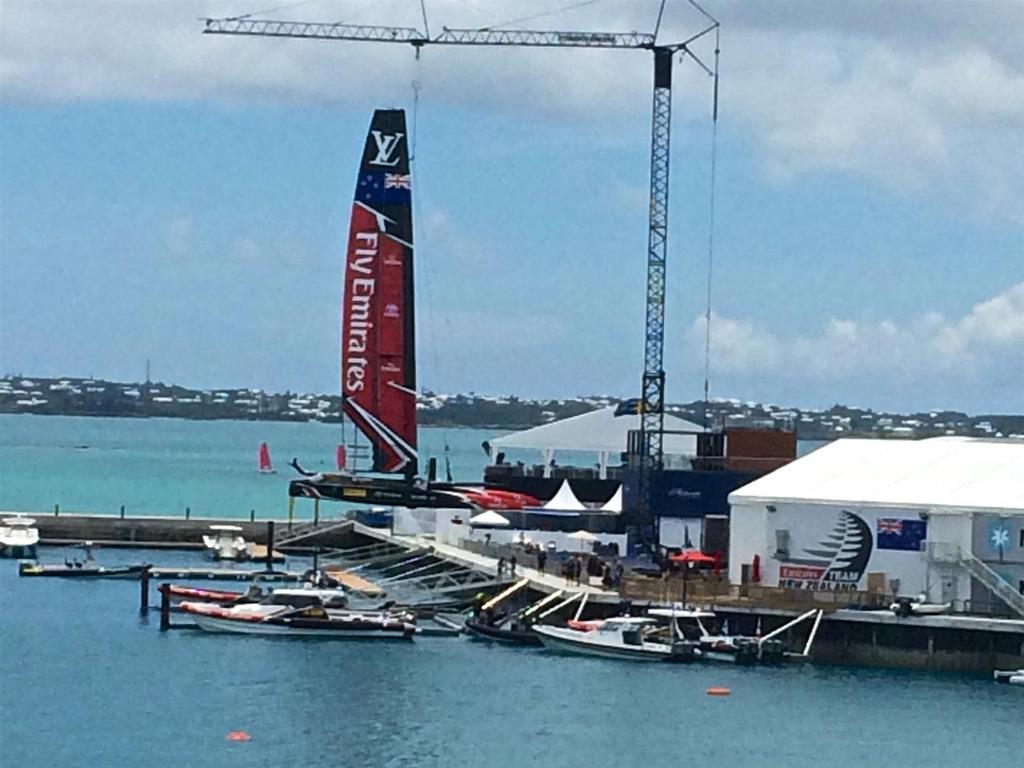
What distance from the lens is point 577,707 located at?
205 ft

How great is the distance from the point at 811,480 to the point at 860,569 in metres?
4.31

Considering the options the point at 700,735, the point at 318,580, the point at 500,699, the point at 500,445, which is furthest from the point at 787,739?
the point at 500,445

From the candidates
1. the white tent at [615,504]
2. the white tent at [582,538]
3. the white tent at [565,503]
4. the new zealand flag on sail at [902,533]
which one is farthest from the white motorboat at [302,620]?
the white tent at [565,503]

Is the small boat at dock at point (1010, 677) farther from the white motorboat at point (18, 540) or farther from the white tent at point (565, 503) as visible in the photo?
the white motorboat at point (18, 540)

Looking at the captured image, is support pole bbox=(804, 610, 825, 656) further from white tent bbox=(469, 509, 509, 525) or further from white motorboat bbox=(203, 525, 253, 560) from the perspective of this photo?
white motorboat bbox=(203, 525, 253, 560)

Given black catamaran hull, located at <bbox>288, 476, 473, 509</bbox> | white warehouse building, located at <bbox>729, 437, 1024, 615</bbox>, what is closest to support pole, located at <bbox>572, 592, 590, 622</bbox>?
white warehouse building, located at <bbox>729, 437, 1024, 615</bbox>

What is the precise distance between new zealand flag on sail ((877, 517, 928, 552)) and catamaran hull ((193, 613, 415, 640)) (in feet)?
43.3

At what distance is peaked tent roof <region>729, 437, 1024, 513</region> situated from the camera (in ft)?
241

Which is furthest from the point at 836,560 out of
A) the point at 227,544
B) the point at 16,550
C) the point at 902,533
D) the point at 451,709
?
the point at 16,550

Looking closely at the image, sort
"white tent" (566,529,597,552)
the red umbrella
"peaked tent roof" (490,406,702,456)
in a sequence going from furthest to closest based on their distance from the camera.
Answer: "peaked tent roof" (490,406,702,456)
"white tent" (566,529,597,552)
the red umbrella

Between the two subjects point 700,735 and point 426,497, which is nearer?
point 700,735

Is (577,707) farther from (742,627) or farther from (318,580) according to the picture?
(318,580)

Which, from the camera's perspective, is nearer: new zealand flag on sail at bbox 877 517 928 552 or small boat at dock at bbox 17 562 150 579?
new zealand flag on sail at bbox 877 517 928 552

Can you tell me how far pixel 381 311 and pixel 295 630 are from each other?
917cm
